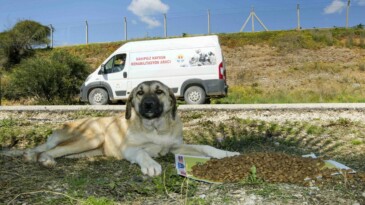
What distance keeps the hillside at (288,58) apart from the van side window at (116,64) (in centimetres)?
859

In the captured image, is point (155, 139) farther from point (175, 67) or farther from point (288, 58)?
point (288, 58)

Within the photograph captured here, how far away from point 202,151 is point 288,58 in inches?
1263

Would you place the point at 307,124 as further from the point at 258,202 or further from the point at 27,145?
the point at 258,202

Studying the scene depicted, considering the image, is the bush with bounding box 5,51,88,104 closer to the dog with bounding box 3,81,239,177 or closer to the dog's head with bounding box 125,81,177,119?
the dog with bounding box 3,81,239,177

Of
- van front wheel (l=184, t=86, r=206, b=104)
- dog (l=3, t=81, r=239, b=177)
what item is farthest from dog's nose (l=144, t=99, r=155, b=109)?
van front wheel (l=184, t=86, r=206, b=104)

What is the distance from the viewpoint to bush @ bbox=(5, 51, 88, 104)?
22698 millimetres

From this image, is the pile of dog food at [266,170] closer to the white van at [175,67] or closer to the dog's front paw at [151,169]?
the dog's front paw at [151,169]

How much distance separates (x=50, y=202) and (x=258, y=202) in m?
1.55

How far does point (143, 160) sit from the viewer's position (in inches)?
183

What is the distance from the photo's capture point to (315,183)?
3.95 metres

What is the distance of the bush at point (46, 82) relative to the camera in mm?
22698

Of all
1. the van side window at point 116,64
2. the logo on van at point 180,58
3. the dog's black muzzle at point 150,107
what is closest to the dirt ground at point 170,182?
the dog's black muzzle at point 150,107

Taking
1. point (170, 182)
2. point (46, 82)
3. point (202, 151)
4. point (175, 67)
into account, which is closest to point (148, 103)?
point (202, 151)

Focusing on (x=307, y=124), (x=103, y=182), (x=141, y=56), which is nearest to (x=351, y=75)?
(x=141, y=56)
